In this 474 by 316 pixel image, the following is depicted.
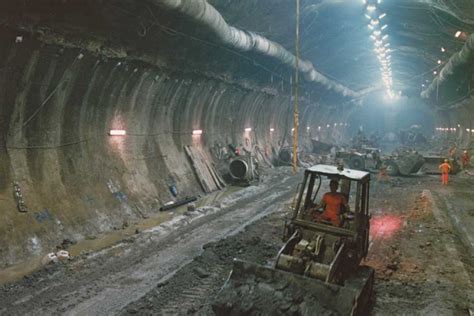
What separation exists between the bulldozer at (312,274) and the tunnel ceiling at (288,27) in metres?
6.42

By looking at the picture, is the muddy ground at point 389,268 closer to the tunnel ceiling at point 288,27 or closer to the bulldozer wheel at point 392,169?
the tunnel ceiling at point 288,27

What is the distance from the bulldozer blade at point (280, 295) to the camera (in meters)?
5.25

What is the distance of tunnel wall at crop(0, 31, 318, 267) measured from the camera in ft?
30.2

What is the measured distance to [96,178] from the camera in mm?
11828

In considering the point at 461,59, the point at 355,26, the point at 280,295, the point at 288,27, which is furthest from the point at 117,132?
the point at 355,26

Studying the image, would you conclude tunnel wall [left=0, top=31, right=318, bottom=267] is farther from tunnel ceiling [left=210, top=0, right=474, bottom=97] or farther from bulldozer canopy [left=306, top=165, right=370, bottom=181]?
bulldozer canopy [left=306, top=165, right=370, bottom=181]

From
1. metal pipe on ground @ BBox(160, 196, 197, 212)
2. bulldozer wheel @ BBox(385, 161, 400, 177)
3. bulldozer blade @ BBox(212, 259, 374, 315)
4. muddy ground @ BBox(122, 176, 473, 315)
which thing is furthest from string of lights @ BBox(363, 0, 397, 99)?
bulldozer blade @ BBox(212, 259, 374, 315)

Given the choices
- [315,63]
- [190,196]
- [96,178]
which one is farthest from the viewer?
[315,63]

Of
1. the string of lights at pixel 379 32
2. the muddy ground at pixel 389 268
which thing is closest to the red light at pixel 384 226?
the muddy ground at pixel 389 268

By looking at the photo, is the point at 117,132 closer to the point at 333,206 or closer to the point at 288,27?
the point at 333,206

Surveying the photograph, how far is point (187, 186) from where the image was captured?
1609 cm

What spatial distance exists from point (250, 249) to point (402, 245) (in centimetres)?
370

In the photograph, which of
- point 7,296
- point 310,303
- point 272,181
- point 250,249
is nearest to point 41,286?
point 7,296

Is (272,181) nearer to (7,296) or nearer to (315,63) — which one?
(315,63)
